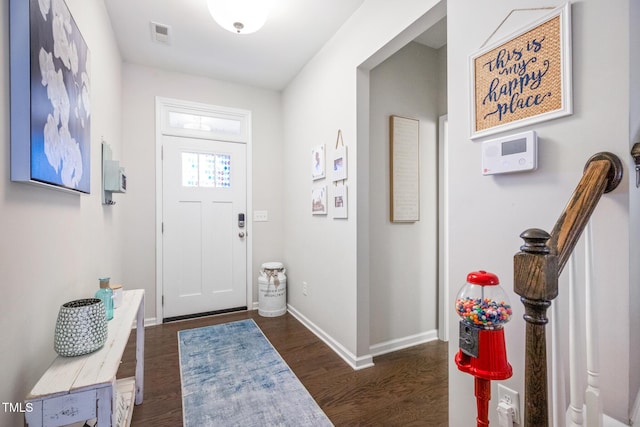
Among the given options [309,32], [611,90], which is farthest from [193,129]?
[611,90]

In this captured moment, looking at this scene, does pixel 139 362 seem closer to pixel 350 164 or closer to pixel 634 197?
pixel 350 164

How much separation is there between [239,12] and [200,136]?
1678 mm

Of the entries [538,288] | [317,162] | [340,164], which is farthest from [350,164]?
[538,288]

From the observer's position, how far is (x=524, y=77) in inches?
46.6

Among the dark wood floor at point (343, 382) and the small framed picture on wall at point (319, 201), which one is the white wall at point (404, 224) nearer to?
the dark wood floor at point (343, 382)

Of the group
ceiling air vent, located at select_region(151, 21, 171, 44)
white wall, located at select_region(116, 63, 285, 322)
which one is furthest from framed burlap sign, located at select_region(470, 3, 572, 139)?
white wall, located at select_region(116, 63, 285, 322)

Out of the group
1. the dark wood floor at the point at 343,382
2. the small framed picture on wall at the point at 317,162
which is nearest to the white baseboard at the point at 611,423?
the dark wood floor at the point at 343,382

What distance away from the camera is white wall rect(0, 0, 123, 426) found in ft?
2.93

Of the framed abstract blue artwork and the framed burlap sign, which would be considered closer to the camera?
the framed abstract blue artwork

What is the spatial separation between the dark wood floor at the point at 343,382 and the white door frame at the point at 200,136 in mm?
787

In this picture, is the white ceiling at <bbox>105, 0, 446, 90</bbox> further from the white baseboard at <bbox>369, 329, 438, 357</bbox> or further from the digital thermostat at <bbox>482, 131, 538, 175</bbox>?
the white baseboard at <bbox>369, 329, 438, 357</bbox>

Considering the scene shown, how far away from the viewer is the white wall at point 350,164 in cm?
211

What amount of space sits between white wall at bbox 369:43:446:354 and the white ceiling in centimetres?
37

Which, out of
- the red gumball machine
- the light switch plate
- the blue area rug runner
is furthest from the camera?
the light switch plate
